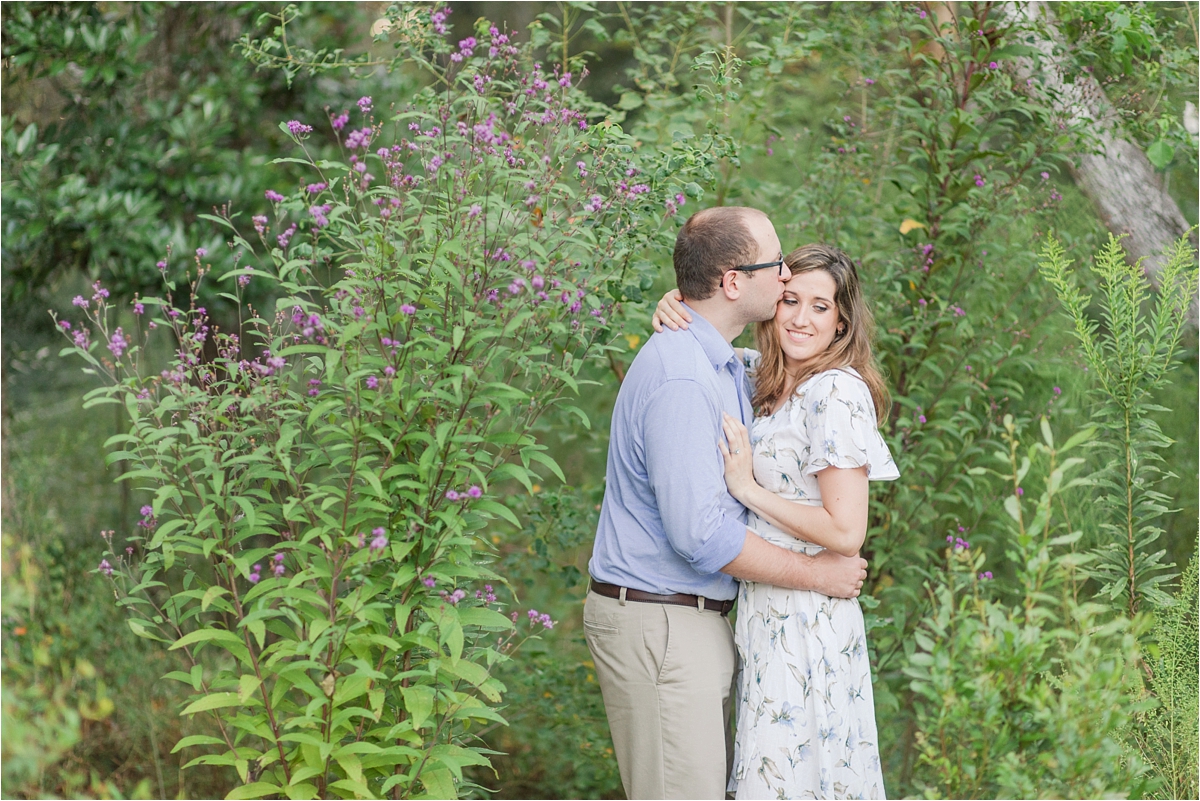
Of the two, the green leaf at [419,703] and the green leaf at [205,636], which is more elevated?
the green leaf at [205,636]

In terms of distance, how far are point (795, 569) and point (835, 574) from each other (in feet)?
0.39

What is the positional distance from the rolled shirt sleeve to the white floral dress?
0.21m

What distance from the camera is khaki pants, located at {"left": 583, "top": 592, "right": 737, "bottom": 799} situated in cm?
254

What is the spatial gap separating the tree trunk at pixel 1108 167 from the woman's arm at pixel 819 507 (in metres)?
1.76

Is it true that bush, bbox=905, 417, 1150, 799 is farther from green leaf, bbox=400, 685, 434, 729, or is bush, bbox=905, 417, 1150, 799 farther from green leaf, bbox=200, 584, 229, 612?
green leaf, bbox=200, 584, 229, 612

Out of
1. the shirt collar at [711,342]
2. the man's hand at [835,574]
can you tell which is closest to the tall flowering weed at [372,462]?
the shirt collar at [711,342]

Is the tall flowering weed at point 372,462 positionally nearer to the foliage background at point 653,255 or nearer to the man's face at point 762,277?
the man's face at point 762,277

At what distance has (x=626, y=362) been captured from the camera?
380 centimetres

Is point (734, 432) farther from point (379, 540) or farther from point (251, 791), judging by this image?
point (251, 791)

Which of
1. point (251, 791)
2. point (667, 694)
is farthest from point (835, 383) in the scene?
point (251, 791)

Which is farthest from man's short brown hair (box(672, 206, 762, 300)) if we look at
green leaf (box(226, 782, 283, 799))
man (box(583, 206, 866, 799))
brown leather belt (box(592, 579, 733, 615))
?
green leaf (box(226, 782, 283, 799))

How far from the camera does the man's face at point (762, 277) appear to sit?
8.75 feet

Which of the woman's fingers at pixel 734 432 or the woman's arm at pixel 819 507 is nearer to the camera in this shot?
the woman's arm at pixel 819 507

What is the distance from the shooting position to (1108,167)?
3.94 meters
